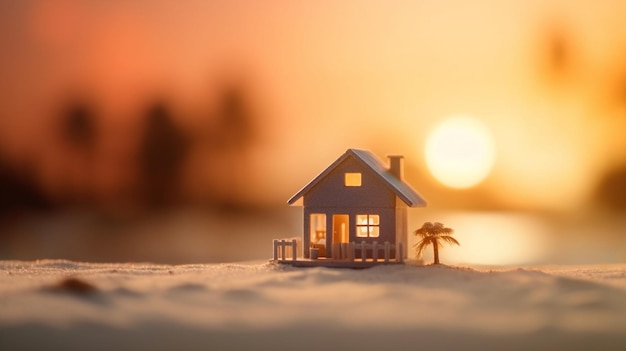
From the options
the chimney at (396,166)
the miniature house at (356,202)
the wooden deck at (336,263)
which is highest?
the chimney at (396,166)

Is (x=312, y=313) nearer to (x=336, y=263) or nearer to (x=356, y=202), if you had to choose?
(x=336, y=263)

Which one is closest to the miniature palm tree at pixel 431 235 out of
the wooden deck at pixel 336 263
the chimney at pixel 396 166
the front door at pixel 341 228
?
the wooden deck at pixel 336 263

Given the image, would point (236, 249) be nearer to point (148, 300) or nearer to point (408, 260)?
point (408, 260)

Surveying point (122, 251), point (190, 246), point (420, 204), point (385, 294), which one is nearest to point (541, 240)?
point (190, 246)

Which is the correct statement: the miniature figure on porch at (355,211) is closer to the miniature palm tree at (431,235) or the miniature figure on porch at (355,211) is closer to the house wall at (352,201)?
the house wall at (352,201)

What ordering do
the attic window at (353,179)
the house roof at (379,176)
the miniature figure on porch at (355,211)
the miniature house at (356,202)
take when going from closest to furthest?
the house roof at (379,176)
the miniature figure on porch at (355,211)
the miniature house at (356,202)
the attic window at (353,179)

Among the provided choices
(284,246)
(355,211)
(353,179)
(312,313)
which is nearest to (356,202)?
(355,211)
